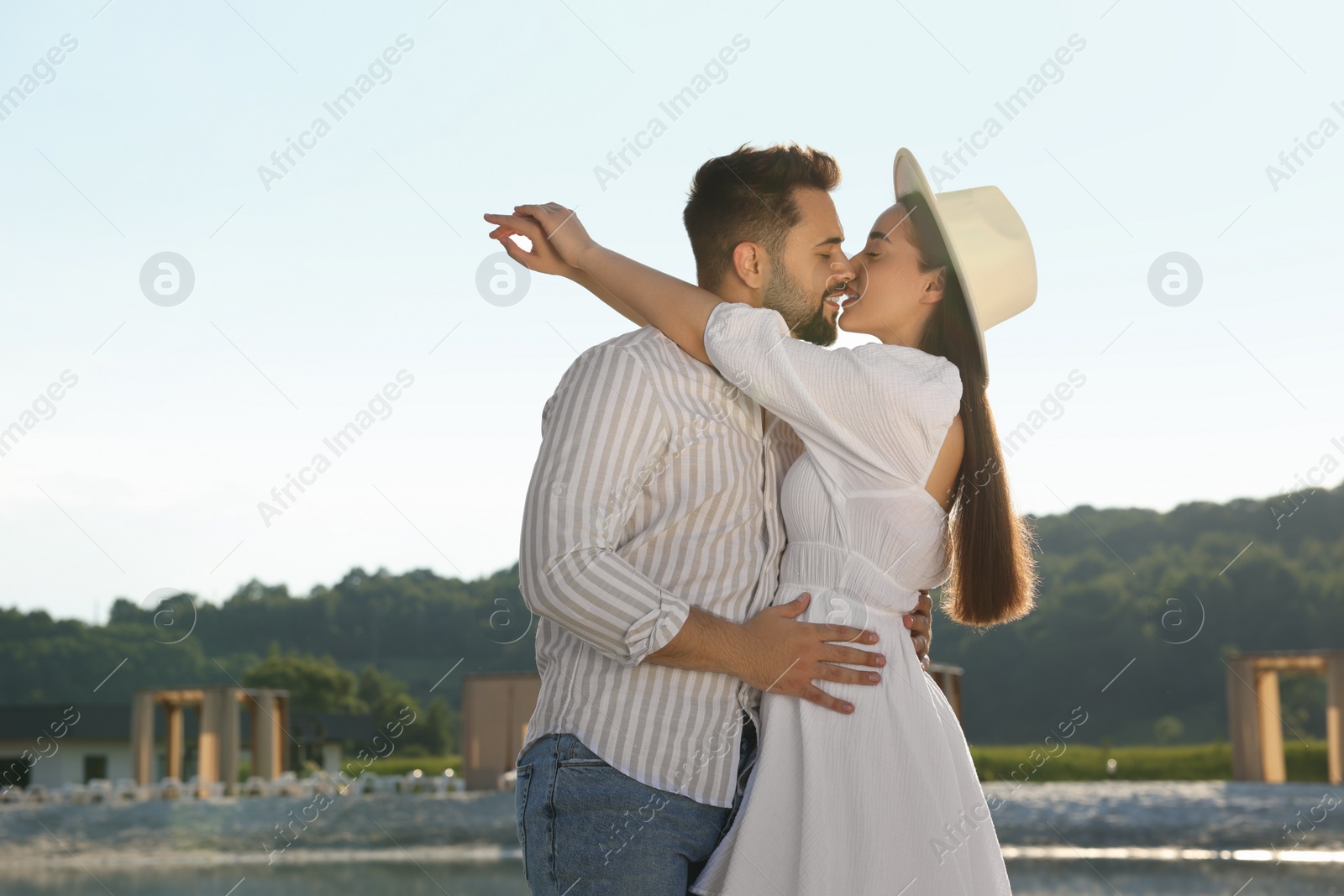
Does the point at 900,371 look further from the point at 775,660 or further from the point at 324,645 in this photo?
the point at 324,645

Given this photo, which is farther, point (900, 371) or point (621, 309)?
point (621, 309)

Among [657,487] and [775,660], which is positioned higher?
[657,487]

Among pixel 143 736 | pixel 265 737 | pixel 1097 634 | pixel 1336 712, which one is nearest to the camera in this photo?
pixel 1336 712

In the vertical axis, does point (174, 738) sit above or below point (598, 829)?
below

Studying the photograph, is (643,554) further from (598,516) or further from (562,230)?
(562,230)

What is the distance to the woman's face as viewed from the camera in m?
2.29

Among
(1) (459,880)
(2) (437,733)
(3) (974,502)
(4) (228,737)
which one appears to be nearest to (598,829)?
(3) (974,502)

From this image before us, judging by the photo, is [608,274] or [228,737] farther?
[228,737]

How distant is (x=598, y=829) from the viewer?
1.79 m

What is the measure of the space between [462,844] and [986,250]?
9.75 m

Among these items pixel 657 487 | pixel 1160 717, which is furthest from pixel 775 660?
pixel 1160 717

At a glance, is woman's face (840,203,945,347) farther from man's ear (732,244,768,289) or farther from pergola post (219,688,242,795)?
pergola post (219,688,242,795)

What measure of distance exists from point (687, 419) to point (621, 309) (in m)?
0.63

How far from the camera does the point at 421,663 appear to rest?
40.0 meters
